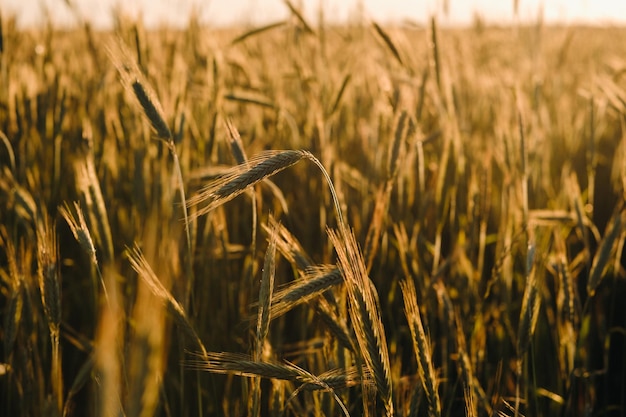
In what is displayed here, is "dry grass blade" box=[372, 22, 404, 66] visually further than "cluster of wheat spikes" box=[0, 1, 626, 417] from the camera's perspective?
Yes

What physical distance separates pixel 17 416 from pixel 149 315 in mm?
759

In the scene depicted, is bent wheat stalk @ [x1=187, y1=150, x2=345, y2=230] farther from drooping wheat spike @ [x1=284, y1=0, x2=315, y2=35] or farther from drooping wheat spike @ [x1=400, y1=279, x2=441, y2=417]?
drooping wheat spike @ [x1=284, y1=0, x2=315, y2=35]

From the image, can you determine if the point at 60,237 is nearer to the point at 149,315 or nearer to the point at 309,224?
the point at 309,224

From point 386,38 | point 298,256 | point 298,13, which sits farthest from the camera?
point 298,13

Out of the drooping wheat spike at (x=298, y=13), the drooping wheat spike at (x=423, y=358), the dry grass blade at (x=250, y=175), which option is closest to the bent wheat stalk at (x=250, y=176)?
the dry grass blade at (x=250, y=175)

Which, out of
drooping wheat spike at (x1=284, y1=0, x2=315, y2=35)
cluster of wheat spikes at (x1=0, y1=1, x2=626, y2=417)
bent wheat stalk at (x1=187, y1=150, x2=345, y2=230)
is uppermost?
drooping wheat spike at (x1=284, y1=0, x2=315, y2=35)

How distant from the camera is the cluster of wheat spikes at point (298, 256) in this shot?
0.65 metres

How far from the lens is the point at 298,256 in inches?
30.3

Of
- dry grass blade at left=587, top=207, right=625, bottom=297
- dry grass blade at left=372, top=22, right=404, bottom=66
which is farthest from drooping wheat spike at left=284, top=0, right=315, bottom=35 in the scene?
dry grass blade at left=587, top=207, right=625, bottom=297

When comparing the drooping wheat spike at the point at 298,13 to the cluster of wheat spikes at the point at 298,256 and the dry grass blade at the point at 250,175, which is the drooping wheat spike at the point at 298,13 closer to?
the cluster of wheat spikes at the point at 298,256

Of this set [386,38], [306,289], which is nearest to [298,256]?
[306,289]

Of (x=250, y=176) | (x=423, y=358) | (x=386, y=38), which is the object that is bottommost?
(x=423, y=358)

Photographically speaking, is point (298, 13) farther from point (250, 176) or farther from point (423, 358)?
point (423, 358)

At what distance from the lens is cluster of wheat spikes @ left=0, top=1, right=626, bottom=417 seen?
651mm
